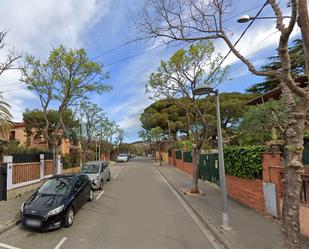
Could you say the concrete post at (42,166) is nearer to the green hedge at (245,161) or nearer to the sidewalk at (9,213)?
the sidewalk at (9,213)

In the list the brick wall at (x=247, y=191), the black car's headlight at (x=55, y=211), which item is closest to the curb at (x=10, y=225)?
the black car's headlight at (x=55, y=211)

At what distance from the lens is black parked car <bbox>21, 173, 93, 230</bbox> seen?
299 inches

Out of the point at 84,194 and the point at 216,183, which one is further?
the point at 216,183

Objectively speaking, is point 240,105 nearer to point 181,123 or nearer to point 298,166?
point 181,123

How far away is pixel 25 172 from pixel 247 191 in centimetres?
1092

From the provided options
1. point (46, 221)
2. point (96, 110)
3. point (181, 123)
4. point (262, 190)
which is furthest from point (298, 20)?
point (181, 123)

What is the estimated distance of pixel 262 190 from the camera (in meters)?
9.40

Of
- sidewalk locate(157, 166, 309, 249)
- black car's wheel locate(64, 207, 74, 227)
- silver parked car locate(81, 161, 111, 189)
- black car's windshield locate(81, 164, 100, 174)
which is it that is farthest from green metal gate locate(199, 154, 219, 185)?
black car's wheel locate(64, 207, 74, 227)

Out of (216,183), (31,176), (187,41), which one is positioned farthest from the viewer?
(216,183)

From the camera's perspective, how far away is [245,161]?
1078 centimetres

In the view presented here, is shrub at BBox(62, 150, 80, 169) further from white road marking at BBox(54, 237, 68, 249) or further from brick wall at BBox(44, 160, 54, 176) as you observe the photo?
white road marking at BBox(54, 237, 68, 249)

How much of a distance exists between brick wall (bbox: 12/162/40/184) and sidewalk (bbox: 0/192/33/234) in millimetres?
1355

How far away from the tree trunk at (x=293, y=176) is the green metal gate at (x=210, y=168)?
11.6m

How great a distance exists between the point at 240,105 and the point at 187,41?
31374 millimetres
